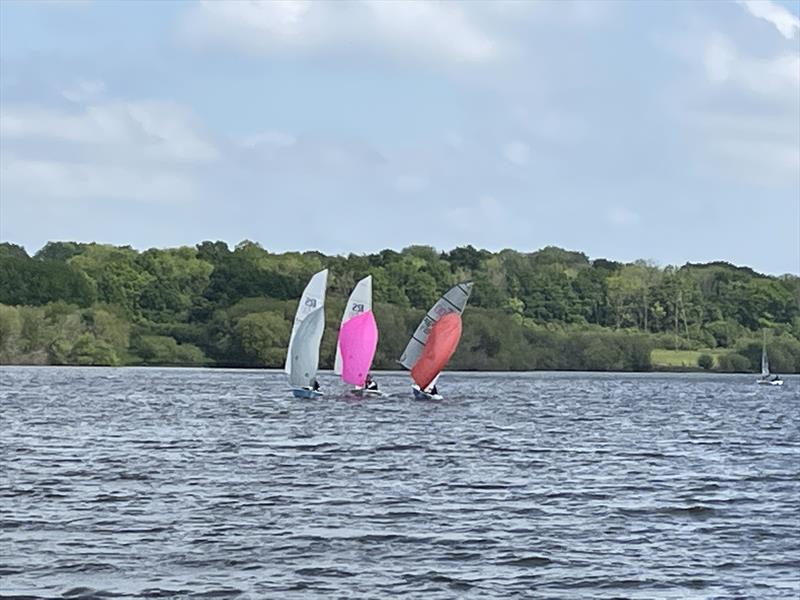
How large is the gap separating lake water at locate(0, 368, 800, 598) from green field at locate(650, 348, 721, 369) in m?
125

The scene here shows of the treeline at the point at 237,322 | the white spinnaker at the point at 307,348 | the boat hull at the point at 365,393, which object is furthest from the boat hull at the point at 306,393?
the treeline at the point at 237,322

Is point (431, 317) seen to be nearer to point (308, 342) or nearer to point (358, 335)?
point (358, 335)

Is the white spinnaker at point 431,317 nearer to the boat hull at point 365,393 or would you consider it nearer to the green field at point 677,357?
the boat hull at point 365,393

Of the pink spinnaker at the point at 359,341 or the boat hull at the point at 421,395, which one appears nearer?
the pink spinnaker at the point at 359,341

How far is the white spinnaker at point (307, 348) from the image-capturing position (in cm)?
7919

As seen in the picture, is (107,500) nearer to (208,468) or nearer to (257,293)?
(208,468)

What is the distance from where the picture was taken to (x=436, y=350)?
80.4 metres

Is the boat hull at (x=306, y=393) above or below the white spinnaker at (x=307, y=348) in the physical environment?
below

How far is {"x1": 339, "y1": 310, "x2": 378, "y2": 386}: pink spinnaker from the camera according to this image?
82.2 metres

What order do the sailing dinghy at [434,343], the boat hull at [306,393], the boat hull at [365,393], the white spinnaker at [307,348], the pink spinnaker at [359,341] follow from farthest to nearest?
the boat hull at [365,393] → the pink spinnaker at [359,341] → the boat hull at [306,393] → the sailing dinghy at [434,343] → the white spinnaker at [307,348]

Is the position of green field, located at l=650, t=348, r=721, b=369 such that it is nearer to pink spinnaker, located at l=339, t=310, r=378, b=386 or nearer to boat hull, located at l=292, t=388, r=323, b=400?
pink spinnaker, located at l=339, t=310, r=378, b=386

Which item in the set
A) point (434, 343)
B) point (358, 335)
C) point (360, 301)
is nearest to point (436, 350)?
point (434, 343)

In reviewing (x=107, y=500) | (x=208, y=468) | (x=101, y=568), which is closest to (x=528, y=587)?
(x=101, y=568)

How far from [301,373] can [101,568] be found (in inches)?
2201
